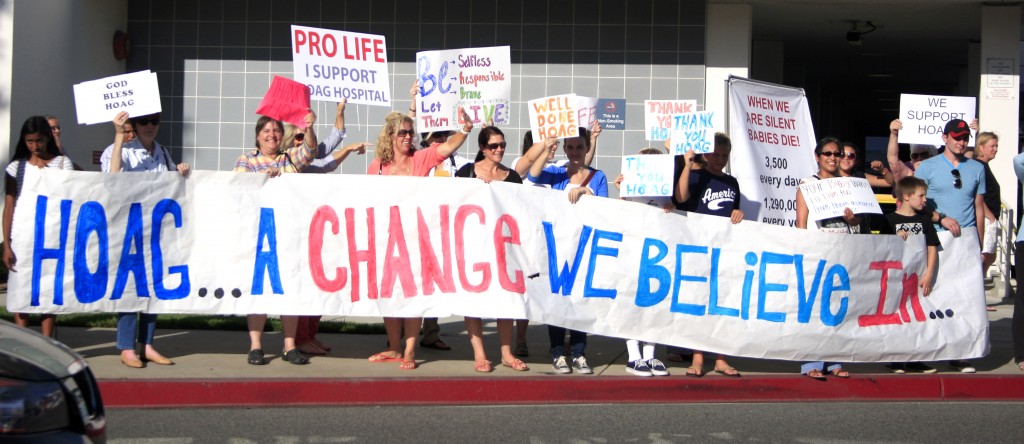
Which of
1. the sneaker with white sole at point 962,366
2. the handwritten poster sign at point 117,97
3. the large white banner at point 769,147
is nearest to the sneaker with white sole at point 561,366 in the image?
the large white banner at point 769,147

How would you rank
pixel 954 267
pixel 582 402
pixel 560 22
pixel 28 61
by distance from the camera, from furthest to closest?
1. pixel 560 22
2. pixel 28 61
3. pixel 954 267
4. pixel 582 402

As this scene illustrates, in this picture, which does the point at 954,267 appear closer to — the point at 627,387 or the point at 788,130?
the point at 788,130

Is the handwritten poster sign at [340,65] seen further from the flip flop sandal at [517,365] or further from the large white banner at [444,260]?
the flip flop sandal at [517,365]

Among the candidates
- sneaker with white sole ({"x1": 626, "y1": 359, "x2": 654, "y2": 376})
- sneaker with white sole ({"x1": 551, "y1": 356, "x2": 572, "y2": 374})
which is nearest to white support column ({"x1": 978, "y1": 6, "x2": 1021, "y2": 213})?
sneaker with white sole ({"x1": 626, "y1": 359, "x2": 654, "y2": 376})

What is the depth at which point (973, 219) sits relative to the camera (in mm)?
9078

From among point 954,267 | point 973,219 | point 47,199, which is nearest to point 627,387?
point 954,267

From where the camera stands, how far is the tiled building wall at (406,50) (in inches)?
546

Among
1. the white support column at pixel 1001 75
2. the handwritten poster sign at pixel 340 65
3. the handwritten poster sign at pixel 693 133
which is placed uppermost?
the white support column at pixel 1001 75

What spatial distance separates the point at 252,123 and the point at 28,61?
2.73 metres

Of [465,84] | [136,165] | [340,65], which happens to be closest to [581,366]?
[465,84]

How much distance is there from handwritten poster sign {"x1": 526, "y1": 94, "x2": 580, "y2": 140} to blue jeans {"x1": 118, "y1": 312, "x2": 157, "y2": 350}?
2.98 metres

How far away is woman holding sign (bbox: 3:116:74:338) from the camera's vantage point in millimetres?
7680

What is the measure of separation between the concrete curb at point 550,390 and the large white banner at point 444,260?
10.7 inches

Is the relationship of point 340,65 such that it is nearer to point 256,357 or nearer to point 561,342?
point 256,357
